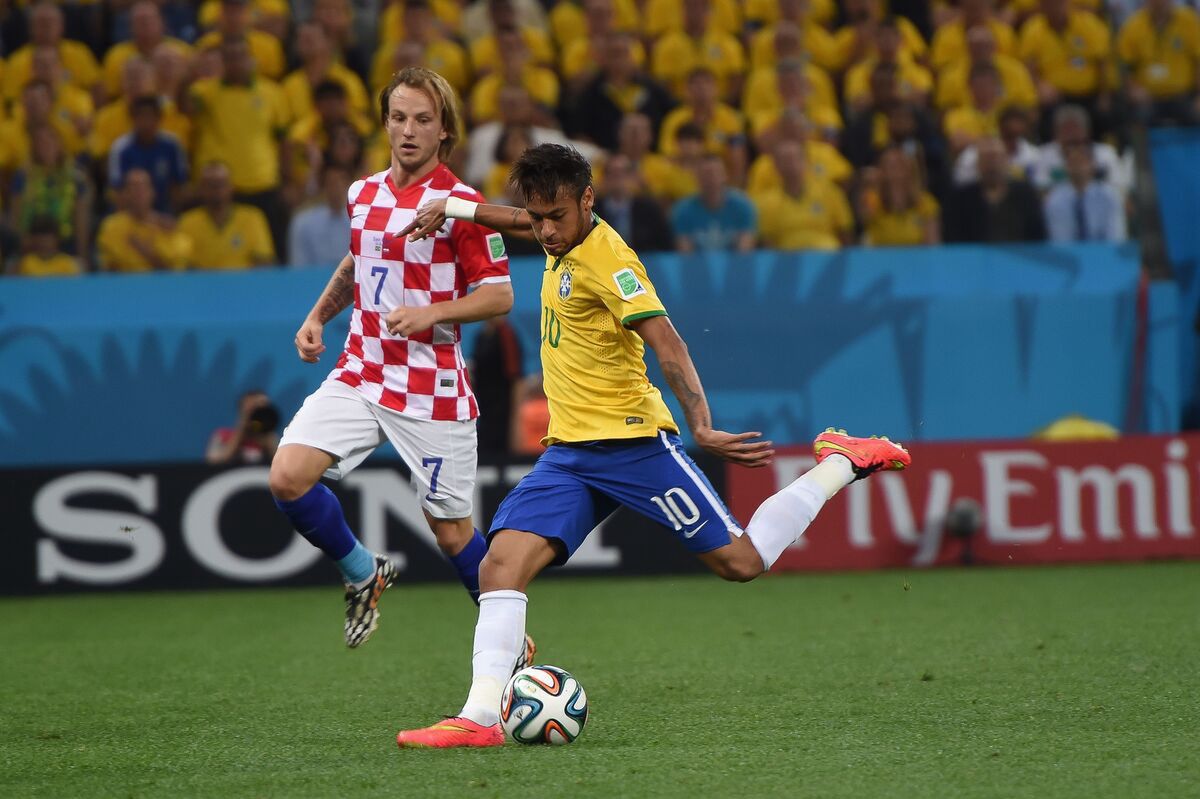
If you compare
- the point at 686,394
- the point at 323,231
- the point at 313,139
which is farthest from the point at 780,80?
the point at 686,394

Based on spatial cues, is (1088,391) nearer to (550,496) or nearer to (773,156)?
(773,156)

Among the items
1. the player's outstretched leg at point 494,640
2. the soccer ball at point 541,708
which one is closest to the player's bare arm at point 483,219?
the player's outstretched leg at point 494,640

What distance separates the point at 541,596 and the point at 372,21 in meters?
6.47

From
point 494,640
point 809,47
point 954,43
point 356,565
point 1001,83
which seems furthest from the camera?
point 954,43

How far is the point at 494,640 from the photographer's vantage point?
514cm

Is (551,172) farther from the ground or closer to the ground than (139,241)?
farther from the ground

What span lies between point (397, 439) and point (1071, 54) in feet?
32.2

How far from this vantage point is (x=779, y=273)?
11.8 m

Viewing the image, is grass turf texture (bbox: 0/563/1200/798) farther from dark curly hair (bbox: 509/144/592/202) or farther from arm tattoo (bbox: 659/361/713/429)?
dark curly hair (bbox: 509/144/592/202)

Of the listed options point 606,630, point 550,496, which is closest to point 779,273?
point 606,630

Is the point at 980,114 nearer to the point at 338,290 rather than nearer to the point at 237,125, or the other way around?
the point at 237,125

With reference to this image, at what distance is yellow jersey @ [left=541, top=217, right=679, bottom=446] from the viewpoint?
205 inches

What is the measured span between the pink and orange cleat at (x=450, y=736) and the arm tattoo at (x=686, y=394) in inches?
45.0

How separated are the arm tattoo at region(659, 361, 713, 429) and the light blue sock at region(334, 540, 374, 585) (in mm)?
1773
